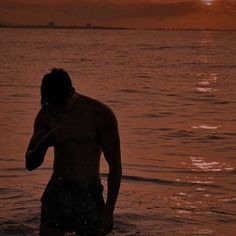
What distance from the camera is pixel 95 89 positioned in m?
30.8

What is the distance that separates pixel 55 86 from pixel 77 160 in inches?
26.4

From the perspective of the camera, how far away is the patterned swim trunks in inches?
203

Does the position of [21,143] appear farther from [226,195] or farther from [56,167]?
[56,167]

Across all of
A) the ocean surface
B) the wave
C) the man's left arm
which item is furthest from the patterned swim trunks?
the wave

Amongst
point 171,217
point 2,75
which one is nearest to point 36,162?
point 171,217

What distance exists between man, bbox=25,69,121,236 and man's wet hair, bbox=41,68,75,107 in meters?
0.05

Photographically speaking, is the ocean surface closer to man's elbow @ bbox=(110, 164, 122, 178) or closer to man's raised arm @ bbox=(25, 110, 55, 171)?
man's raised arm @ bbox=(25, 110, 55, 171)

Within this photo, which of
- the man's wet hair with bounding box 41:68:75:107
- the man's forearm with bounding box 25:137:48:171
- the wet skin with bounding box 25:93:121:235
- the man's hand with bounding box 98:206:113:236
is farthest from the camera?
the man's hand with bounding box 98:206:113:236

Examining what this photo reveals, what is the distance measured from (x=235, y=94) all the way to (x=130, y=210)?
19.8m

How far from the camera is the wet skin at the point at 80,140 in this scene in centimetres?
495

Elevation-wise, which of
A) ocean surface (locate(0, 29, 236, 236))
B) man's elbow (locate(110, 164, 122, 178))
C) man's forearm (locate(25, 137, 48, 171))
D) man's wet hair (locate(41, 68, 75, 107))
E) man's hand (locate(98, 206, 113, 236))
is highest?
man's wet hair (locate(41, 68, 75, 107))

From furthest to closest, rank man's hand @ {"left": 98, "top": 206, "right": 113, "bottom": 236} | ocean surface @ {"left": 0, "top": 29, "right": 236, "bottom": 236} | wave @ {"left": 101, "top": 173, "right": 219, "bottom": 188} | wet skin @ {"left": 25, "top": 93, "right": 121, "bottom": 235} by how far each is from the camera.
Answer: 1. wave @ {"left": 101, "top": 173, "right": 219, "bottom": 188}
2. ocean surface @ {"left": 0, "top": 29, "right": 236, "bottom": 236}
3. man's hand @ {"left": 98, "top": 206, "right": 113, "bottom": 236}
4. wet skin @ {"left": 25, "top": 93, "right": 121, "bottom": 235}

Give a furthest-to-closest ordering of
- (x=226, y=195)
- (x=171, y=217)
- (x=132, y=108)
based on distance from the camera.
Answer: (x=132, y=108), (x=226, y=195), (x=171, y=217)

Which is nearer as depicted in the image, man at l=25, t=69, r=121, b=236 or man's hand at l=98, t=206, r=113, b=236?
man at l=25, t=69, r=121, b=236
